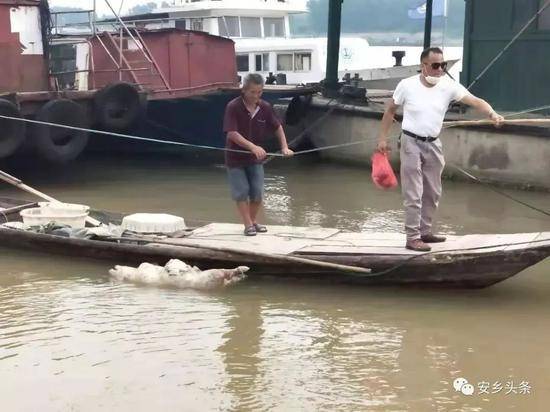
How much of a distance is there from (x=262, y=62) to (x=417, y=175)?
15.1 meters

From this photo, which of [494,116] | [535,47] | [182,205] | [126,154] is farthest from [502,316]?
[126,154]

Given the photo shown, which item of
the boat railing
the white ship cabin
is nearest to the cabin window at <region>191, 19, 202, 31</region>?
the white ship cabin

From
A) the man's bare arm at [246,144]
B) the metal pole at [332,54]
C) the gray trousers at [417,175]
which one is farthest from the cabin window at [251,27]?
the gray trousers at [417,175]

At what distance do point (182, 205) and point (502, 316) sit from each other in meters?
5.86

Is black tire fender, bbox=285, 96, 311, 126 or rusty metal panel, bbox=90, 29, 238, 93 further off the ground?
rusty metal panel, bbox=90, 29, 238, 93

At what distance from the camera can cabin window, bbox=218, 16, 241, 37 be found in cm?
2062

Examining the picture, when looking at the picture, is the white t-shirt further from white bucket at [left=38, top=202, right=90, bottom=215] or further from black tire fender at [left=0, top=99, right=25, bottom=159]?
black tire fender at [left=0, top=99, right=25, bottom=159]

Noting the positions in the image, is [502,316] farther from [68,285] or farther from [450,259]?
[68,285]

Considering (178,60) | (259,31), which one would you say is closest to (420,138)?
(178,60)

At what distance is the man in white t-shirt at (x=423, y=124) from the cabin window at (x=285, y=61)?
50.1ft

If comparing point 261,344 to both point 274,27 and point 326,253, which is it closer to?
point 326,253

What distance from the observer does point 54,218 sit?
317 inches

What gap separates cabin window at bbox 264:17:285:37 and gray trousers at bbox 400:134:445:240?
15.8 m

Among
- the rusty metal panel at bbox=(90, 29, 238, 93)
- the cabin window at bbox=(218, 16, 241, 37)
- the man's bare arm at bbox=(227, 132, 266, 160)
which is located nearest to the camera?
the man's bare arm at bbox=(227, 132, 266, 160)
